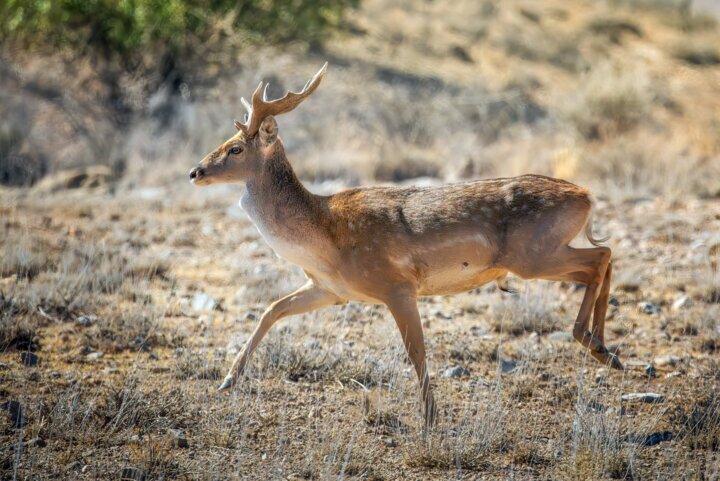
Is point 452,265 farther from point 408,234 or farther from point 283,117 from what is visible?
point 283,117

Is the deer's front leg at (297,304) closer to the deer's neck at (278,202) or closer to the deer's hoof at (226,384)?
the deer's hoof at (226,384)

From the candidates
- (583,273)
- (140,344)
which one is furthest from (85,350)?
(583,273)

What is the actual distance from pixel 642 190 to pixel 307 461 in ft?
31.6

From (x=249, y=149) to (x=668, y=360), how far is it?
417 centimetres

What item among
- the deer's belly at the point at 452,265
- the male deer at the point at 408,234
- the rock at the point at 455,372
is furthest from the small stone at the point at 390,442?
the rock at the point at 455,372

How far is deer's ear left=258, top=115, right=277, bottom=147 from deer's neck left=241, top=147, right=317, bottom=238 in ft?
0.42

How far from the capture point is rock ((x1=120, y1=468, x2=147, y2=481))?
506cm

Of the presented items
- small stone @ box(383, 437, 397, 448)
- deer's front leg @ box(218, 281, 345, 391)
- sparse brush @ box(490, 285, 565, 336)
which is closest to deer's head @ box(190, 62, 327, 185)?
deer's front leg @ box(218, 281, 345, 391)

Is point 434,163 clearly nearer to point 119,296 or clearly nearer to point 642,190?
point 642,190

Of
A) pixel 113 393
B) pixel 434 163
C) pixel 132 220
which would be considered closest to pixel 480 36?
pixel 434 163

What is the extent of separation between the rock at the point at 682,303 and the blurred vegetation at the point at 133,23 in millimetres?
13037

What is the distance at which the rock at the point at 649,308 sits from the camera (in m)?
8.98

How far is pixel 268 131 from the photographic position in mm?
6664

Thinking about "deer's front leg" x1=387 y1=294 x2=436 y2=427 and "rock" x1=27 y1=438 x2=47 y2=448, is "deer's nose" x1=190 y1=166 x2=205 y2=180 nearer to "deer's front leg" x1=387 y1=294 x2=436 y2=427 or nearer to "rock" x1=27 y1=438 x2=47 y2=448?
"deer's front leg" x1=387 y1=294 x2=436 y2=427
